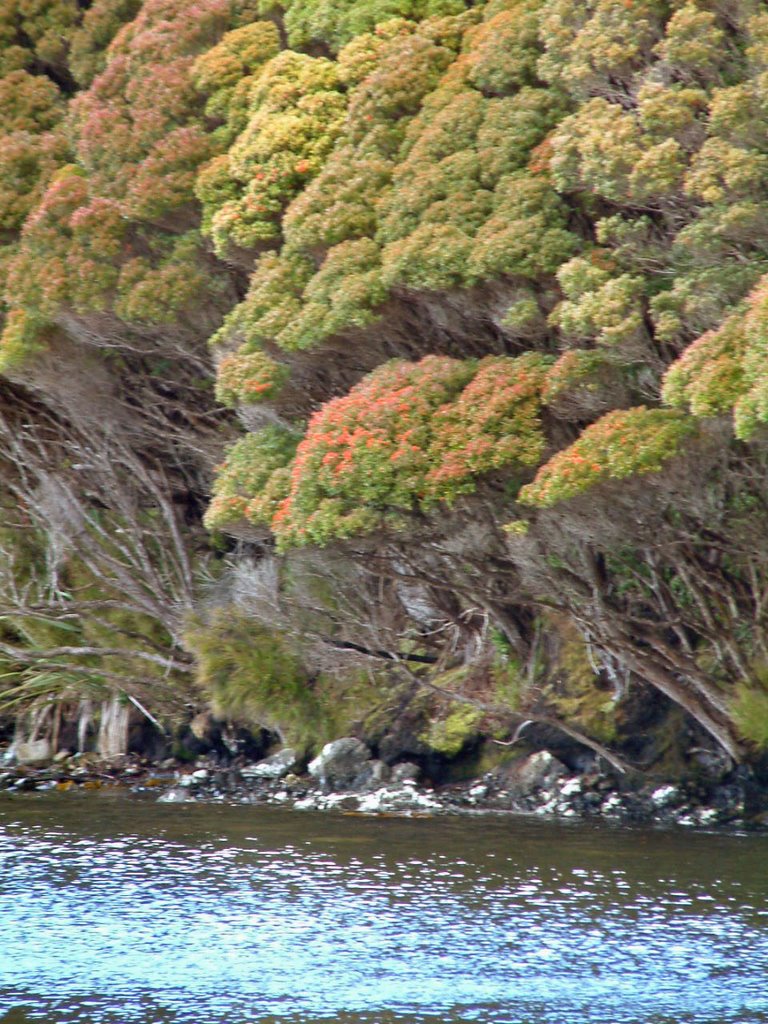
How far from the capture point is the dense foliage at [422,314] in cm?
1276

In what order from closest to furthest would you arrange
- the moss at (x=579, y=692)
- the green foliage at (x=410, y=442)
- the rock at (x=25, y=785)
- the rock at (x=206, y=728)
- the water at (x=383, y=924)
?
the water at (x=383, y=924), the green foliage at (x=410, y=442), the moss at (x=579, y=692), the rock at (x=25, y=785), the rock at (x=206, y=728)

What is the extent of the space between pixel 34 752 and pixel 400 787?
658 cm

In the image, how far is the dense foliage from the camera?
12.8 metres

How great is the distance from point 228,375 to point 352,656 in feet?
14.8

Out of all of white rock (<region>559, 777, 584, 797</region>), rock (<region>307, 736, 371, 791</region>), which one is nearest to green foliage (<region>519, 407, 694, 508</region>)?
white rock (<region>559, 777, 584, 797</region>)

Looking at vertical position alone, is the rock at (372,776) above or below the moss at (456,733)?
below

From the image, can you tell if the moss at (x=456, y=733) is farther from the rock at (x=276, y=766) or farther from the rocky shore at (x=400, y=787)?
the rock at (x=276, y=766)

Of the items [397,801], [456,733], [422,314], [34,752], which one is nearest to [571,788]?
[456,733]

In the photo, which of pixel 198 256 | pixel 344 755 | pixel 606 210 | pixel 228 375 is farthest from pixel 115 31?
pixel 344 755

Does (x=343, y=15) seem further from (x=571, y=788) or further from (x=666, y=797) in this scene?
(x=666, y=797)

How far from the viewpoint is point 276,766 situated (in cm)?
1866

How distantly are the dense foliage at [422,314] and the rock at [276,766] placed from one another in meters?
0.95

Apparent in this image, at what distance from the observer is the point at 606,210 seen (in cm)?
1394

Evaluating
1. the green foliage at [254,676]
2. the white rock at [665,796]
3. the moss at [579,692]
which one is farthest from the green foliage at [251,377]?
the white rock at [665,796]
